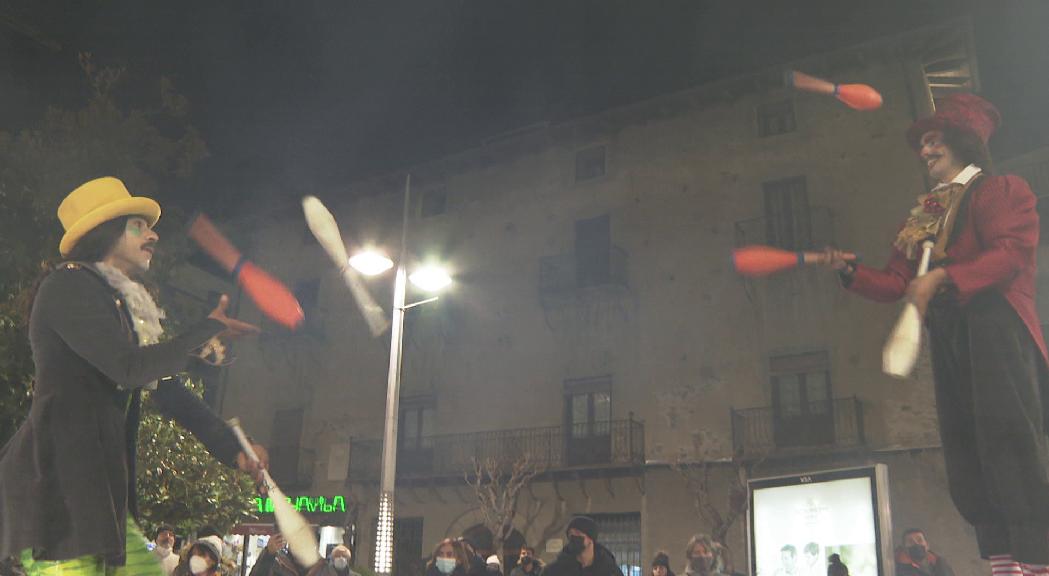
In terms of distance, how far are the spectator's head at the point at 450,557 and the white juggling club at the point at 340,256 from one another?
27.8 ft

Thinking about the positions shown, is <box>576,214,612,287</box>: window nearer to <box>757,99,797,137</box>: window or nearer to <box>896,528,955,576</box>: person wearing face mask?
<box>757,99,797,137</box>: window

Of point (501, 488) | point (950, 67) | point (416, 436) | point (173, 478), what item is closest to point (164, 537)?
point (173, 478)

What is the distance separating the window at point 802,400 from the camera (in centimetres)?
1277

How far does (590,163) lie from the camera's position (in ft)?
53.5

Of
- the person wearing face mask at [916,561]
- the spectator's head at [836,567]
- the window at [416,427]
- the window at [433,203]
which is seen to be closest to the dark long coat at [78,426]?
the spectator's head at [836,567]

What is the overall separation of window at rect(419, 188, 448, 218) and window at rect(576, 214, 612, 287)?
331 centimetres

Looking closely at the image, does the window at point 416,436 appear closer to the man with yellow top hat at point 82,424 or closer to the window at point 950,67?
the window at point 950,67

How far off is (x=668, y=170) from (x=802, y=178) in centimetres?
243

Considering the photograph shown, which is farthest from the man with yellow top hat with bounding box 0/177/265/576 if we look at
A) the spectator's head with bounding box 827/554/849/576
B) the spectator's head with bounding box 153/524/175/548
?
the spectator's head with bounding box 153/524/175/548

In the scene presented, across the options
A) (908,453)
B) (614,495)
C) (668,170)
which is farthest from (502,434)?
(908,453)

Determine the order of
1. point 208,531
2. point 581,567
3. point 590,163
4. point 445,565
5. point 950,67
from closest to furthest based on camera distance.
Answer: point 581,567, point 208,531, point 445,565, point 950,67, point 590,163

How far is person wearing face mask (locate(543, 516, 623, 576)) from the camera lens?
14.9 ft

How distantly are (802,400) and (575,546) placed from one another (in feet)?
30.3

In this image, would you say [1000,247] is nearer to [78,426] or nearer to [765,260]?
[765,260]
